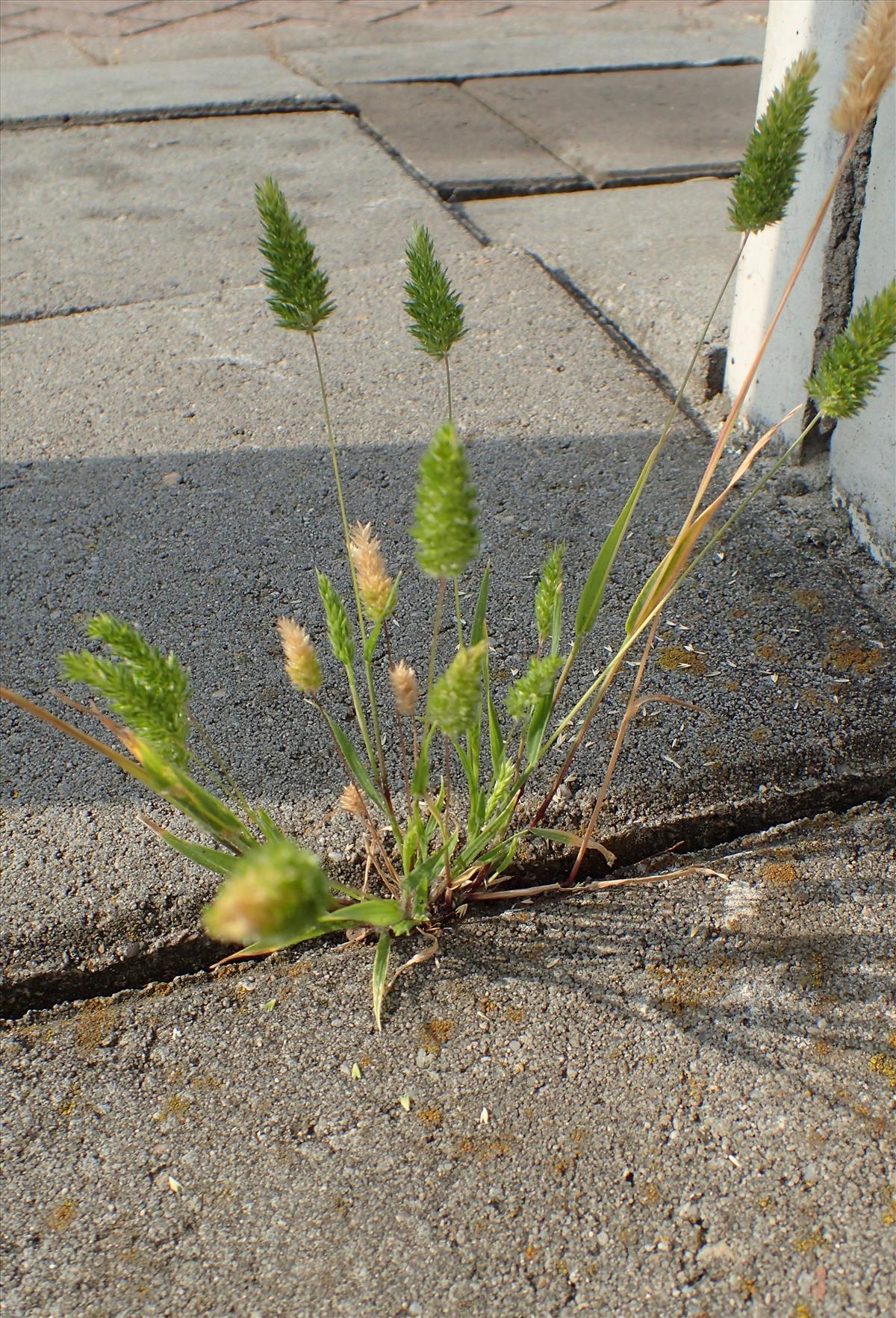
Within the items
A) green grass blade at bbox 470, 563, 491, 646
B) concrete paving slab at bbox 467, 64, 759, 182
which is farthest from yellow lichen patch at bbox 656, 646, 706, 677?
concrete paving slab at bbox 467, 64, 759, 182

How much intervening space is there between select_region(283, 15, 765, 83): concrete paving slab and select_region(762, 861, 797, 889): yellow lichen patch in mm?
4060

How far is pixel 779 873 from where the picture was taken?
155 centimetres

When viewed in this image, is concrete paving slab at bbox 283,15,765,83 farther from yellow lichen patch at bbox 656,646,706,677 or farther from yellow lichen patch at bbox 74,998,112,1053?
yellow lichen patch at bbox 74,998,112,1053

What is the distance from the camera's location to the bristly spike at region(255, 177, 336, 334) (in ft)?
3.76

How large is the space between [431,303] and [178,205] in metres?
2.68

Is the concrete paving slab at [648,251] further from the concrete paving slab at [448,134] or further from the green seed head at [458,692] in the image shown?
the green seed head at [458,692]

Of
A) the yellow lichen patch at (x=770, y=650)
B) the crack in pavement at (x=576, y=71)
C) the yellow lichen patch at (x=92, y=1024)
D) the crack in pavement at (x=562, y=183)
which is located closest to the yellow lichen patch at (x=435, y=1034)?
the yellow lichen patch at (x=92, y=1024)

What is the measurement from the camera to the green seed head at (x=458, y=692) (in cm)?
100

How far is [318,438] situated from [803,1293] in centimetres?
183

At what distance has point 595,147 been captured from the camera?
3.95 meters

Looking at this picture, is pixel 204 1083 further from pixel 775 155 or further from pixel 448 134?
pixel 448 134

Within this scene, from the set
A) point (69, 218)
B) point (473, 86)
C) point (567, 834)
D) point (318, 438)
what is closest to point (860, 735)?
point (567, 834)

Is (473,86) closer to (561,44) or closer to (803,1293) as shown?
(561,44)

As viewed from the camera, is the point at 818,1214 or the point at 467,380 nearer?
the point at 818,1214
